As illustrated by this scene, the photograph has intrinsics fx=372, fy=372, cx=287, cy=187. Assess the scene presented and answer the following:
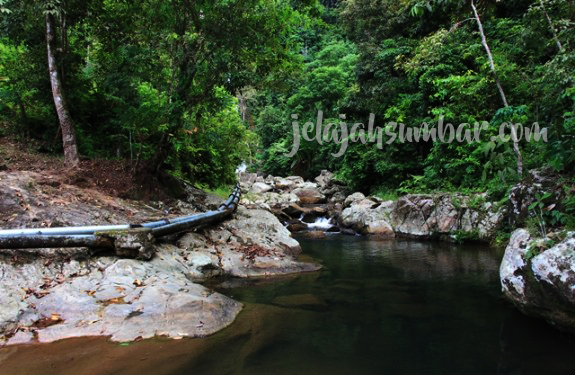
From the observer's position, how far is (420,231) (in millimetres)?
13094

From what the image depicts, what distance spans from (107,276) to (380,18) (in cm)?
2002

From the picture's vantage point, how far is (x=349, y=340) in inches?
175

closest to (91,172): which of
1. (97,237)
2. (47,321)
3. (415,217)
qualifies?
(97,237)

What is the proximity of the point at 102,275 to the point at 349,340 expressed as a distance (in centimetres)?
341

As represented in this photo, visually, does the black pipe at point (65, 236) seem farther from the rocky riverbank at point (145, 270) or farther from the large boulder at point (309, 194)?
the large boulder at point (309, 194)

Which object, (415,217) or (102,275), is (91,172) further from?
(415,217)

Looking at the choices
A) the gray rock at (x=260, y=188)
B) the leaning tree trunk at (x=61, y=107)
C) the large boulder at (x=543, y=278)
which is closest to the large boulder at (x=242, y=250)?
the leaning tree trunk at (x=61, y=107)

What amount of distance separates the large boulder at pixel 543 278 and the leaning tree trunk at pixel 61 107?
344 inches

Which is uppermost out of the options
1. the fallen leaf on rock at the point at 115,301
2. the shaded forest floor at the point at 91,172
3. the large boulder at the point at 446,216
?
the shaded forest floor at the point at 91,172

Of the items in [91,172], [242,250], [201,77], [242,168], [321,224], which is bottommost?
[321,224]

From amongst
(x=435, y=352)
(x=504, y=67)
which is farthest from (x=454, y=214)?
(x=435, y=352)

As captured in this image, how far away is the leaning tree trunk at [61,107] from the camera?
27.9 ft

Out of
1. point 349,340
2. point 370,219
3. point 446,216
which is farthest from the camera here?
point 370,219

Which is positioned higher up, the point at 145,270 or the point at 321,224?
the point at 145,270
